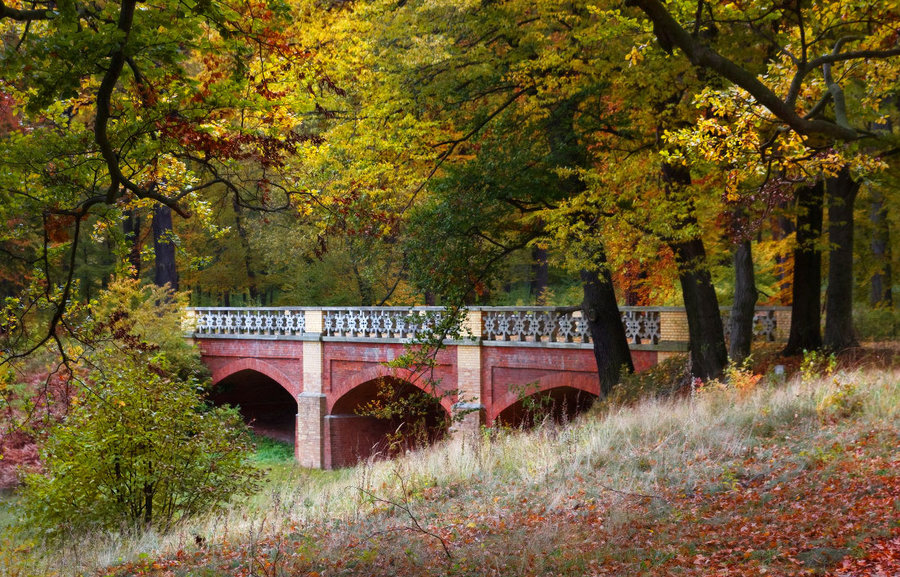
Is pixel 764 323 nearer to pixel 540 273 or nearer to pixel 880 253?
pixel 880 253

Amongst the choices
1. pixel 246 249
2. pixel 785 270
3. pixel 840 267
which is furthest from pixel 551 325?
pixel 246 249

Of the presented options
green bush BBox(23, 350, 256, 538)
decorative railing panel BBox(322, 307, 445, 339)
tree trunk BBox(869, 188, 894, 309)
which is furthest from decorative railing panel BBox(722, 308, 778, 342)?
green bush BBox(23, 350, 256, 538)

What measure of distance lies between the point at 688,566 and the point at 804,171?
15.8ft

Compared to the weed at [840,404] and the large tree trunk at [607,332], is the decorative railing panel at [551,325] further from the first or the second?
the weed at [840,404]

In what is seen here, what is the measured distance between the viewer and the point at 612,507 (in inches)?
260

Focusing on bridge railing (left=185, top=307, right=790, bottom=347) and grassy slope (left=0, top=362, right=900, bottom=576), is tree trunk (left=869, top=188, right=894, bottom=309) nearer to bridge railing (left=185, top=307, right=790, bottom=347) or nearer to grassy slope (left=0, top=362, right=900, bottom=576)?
bridge railing (left=185, top=307, right=790, bottom=347)

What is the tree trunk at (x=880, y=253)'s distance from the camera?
1898 cm

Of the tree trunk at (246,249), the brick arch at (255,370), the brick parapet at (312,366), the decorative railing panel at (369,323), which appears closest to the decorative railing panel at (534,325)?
the decorative railing panel at (369,323)

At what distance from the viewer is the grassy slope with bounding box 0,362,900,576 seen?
5520mm

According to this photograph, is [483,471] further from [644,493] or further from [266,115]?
[266,115]

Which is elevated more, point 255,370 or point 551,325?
point 551,325

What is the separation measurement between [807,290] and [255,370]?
690 inches

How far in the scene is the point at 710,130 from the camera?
7703 millimetres

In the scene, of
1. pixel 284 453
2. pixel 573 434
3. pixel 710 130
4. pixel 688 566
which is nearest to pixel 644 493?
pixel 688 566
